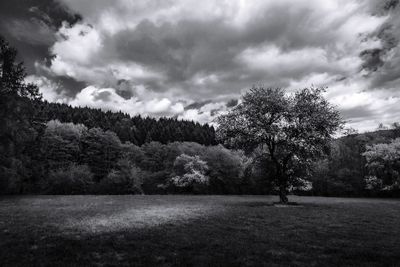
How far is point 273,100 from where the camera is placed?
127 feet

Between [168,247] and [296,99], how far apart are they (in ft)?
102

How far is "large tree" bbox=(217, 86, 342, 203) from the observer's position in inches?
1471

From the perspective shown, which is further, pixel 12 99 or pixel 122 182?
pixel 122 182

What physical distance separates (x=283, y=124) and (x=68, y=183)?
189 ft

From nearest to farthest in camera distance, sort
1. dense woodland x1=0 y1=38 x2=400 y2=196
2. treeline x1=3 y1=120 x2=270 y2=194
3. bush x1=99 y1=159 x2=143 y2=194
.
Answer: dense woodland x1=0 y1=38 x2=400 y2=196 < treeline x1=3 y1=120 x2=270 y2=194 < bush x1=99 y1=159 x2=143 y2=194

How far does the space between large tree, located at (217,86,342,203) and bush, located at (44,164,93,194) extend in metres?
49.6

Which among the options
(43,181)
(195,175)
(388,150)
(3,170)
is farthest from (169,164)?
(388,150)

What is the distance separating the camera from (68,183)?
74.7 meters

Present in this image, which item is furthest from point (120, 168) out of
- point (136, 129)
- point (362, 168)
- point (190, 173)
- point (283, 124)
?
point (136, 129)

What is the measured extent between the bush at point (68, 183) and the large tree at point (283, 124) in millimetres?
49567

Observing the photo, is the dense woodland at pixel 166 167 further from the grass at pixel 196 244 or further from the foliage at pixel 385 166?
the grass at pixel 196 244

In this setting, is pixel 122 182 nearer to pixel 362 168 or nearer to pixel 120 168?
pixel 120 168

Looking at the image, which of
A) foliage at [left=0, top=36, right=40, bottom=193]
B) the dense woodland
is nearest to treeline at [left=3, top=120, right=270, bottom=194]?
→ the dense woodland

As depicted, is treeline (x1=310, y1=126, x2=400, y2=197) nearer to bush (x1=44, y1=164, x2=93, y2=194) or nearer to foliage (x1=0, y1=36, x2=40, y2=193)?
bush (x1=44, y1=164, x2=93, y2=194)
